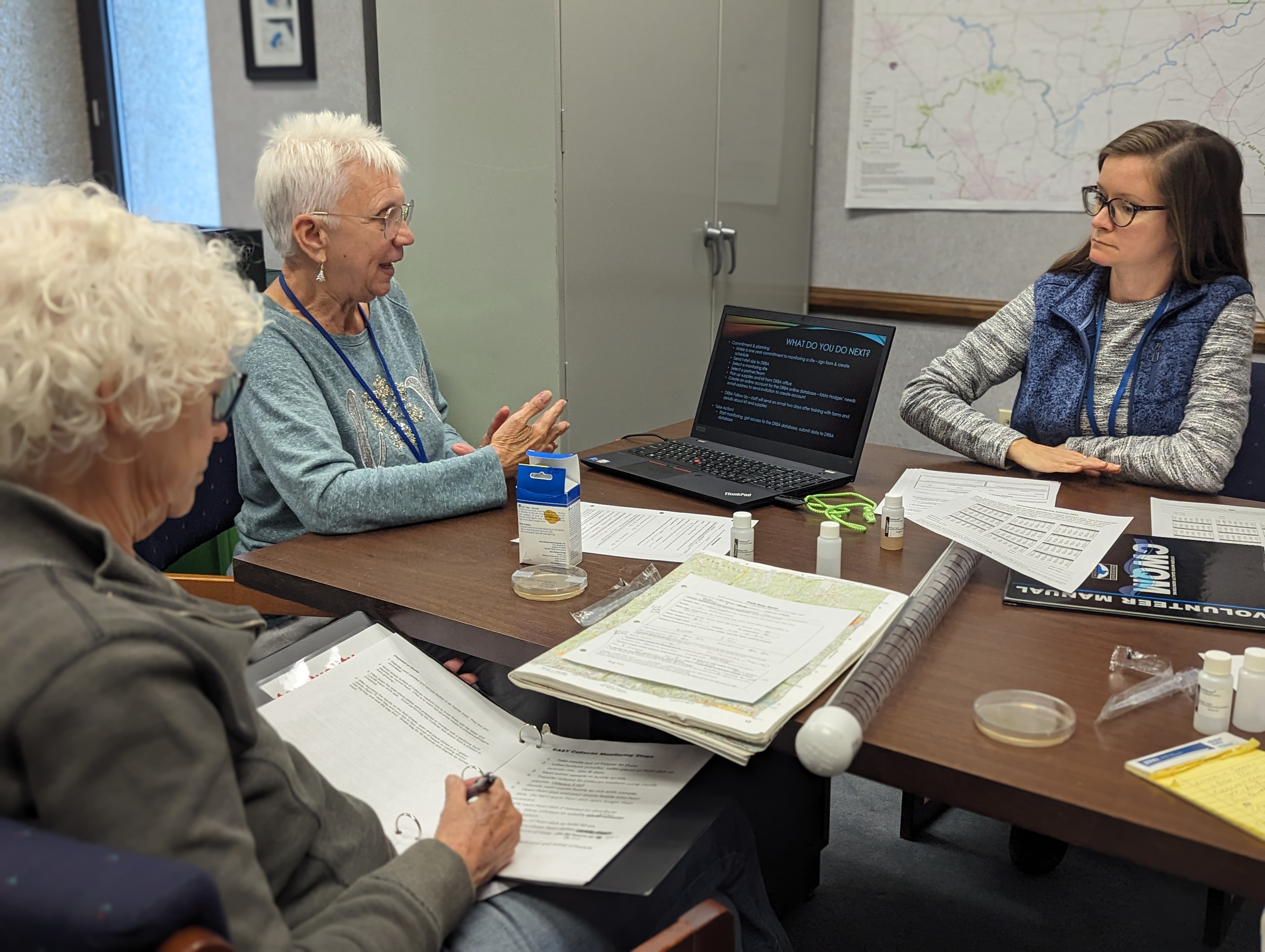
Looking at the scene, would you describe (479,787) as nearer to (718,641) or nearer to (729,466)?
(718,641)

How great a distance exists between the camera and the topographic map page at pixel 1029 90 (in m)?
2.95

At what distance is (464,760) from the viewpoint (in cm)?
114

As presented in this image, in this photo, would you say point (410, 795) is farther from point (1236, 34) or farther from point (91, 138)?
point (91, 138)

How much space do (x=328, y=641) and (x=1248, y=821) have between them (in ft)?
3.14

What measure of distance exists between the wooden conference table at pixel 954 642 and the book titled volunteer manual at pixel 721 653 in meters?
0.05

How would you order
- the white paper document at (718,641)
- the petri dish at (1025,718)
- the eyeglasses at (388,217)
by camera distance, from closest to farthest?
the petri dish at (1025,718)
the white paper document at (718,641)
the eyeglasses at (388,217)

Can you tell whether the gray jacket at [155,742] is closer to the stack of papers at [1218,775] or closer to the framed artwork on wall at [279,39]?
the stack of papers at [1218,775]

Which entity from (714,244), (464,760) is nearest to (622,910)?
(464,760)

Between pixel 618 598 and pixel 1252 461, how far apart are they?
1.33 metres

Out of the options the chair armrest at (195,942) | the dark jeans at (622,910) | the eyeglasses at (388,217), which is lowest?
the dark jeans at (622,910)

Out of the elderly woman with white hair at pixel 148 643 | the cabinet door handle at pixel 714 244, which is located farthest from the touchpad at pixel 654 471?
the cabinet door handle at pixel 714 244

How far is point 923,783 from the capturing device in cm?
90

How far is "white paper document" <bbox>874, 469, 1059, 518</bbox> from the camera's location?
64.7 inches

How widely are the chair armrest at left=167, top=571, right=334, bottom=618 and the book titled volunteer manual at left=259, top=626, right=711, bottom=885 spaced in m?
0.30
